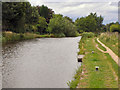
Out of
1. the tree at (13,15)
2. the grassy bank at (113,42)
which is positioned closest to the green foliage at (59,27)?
the tree at (13,15)

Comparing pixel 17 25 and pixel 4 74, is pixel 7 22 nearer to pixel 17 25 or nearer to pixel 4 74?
pixel 17 25

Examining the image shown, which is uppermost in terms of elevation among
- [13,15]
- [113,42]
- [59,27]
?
[13,15]

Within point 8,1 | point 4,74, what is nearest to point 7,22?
point 8,1

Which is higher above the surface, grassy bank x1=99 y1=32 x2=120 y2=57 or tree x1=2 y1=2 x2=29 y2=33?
tree x1=2 y1=2 x2=29 y2=33

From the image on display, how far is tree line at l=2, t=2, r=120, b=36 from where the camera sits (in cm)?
3175

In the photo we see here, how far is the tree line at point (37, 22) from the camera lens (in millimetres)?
31750

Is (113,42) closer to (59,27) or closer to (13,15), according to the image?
(13,15)

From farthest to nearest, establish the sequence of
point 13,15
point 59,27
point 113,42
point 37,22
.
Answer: point 59,27
point 37,22
point 13,15
point 113,42

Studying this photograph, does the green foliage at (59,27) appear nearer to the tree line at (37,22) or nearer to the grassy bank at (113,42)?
the tree line at (37,22)

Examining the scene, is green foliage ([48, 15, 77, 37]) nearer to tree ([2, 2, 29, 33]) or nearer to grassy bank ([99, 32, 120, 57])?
tree ([2, 2, 29, 33])

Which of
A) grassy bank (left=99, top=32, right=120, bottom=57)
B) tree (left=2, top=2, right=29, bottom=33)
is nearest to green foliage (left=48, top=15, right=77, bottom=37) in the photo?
tree (left=2, top=2, right=29, bottom=33)

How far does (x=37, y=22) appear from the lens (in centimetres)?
4925

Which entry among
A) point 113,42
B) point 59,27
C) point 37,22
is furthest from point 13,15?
point 59,27

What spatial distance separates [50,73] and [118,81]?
13.4 feet
